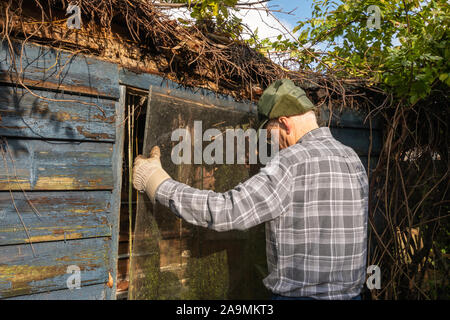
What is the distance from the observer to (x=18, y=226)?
4.84 feet

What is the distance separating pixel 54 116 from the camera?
1.58m

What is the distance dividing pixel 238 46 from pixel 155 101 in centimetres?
100

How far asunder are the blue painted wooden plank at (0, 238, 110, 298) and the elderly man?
0.52 meters

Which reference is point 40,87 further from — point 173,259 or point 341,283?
point 341,283

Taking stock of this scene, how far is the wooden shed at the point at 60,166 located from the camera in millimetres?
1463

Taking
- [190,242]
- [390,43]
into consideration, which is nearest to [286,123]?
[190,242]

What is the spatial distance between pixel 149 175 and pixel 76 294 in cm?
78

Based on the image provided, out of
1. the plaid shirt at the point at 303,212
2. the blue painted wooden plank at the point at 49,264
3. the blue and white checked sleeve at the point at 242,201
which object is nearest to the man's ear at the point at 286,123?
the plaid shirt at the point at 303,212

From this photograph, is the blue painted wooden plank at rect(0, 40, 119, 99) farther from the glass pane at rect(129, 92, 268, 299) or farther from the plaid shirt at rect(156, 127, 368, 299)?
the plaid shirt at rect(156, 127, 368, 299)

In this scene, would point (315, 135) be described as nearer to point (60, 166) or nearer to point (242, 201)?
point (242, 201)

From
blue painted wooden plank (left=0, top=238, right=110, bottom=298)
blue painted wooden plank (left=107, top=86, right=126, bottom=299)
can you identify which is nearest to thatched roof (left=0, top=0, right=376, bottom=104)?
blue painted wooden plank (left=107, top=86, right=126, bottom=299)

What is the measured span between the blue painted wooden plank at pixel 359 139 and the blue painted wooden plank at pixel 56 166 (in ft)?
7.24

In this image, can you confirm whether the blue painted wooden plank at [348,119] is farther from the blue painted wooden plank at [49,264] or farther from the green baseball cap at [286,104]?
the blue painted wooden plank at [49,264]

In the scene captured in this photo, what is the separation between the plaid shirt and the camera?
54.5 inches
